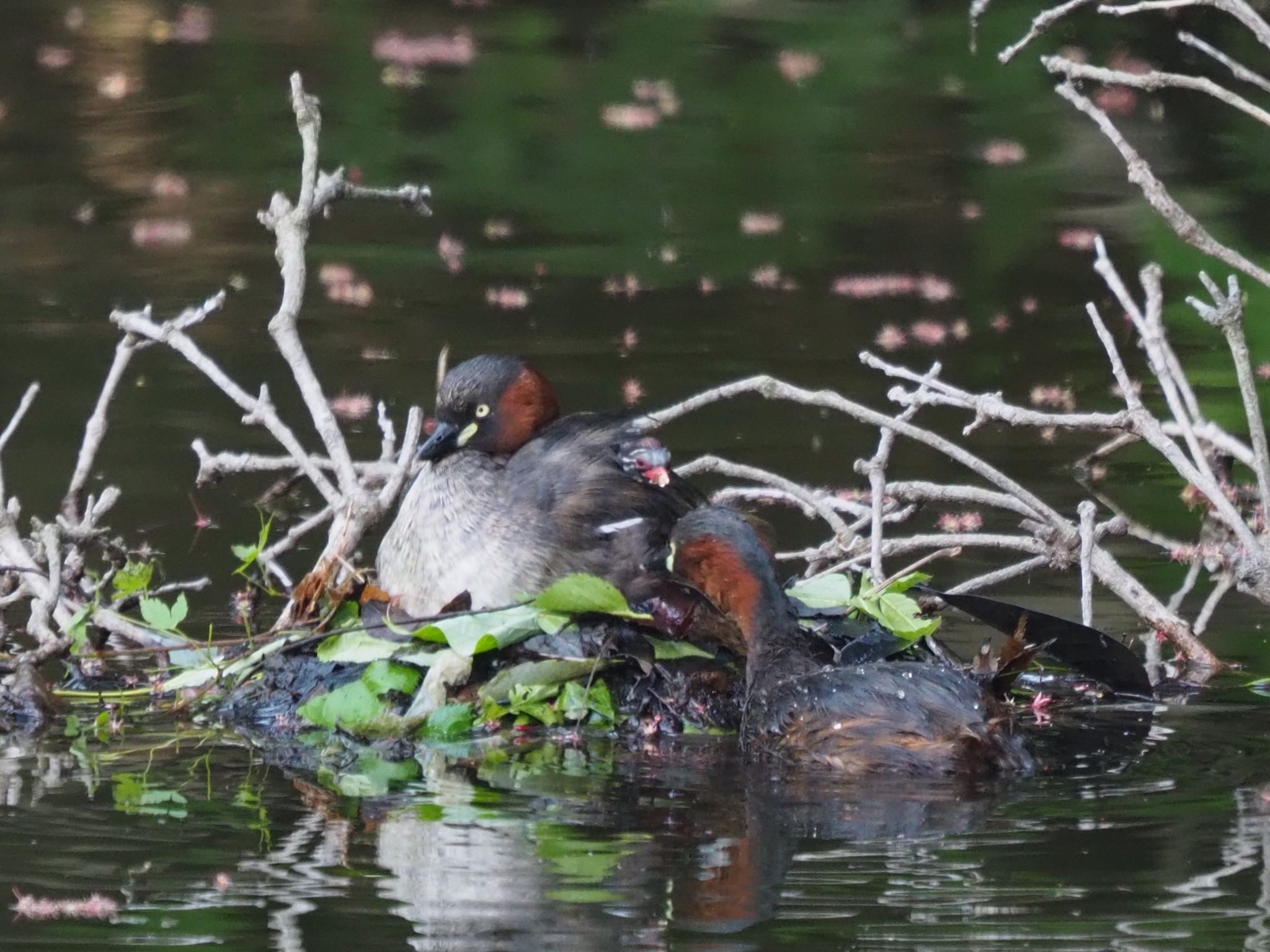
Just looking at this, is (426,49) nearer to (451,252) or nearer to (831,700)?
(451,252)

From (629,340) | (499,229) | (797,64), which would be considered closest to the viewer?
(629,340)

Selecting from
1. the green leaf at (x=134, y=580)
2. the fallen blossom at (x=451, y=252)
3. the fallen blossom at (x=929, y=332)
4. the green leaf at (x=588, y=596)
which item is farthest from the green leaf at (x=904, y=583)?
the fallen blossom at (x=451, y=252)

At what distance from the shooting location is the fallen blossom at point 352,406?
1027cm

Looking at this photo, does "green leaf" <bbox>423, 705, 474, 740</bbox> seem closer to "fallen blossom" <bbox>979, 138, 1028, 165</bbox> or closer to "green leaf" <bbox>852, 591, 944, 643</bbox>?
"green leaf" <bbox>852, 591, 944, 643</bbox>

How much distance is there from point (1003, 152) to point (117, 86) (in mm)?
6320

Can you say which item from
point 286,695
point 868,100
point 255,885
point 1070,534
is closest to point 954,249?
point 868,100

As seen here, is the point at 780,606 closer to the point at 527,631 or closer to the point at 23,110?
the point at 527,631

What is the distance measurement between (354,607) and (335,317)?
5827 millimetres

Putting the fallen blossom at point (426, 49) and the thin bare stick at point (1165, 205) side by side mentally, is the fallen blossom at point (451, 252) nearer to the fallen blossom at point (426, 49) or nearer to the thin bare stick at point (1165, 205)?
the fallen blossom at point (426, 49)

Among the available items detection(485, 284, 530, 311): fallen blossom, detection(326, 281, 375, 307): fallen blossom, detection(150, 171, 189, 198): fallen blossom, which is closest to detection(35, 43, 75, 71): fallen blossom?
detection(150, 171, 189, 198): fallen blossom

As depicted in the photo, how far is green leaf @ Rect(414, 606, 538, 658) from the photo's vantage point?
6161 mm

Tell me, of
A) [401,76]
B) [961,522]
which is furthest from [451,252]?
[961,522]

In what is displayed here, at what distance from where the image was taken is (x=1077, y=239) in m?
13.9

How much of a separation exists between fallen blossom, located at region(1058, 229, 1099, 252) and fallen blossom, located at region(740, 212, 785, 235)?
171 centimetres
